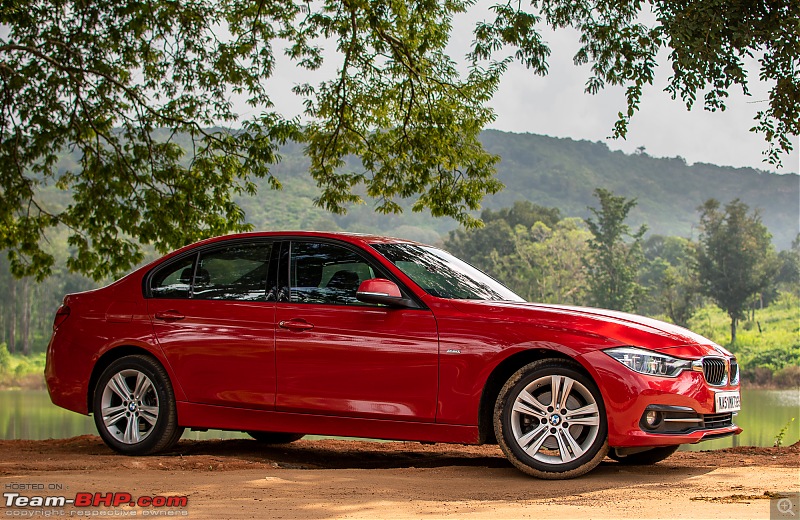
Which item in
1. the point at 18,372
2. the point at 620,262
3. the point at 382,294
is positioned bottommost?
the point at 18,372

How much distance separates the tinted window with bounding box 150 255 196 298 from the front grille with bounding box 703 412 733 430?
4.09 metres

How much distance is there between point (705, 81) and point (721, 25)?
88cm

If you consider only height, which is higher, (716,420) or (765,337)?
(716,420)

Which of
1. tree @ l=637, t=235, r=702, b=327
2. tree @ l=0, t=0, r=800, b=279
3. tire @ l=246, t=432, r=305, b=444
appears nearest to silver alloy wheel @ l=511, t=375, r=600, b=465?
tire @ l=246, t=432, r=305, b=444

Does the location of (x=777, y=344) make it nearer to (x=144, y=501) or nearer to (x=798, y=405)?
(x=798, y=405)

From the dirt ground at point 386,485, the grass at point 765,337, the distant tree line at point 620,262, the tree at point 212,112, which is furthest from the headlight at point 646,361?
the distant tree line at point 620,262

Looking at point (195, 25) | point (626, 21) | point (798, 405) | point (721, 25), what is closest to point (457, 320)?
point (721, 25)

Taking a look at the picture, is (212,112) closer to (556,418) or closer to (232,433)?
(556,418)

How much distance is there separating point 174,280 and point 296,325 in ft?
4.52

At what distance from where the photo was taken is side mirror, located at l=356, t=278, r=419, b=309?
22.9 feet

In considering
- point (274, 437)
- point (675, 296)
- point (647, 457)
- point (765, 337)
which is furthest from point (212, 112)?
point (675, 296)

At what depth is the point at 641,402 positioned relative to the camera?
644 cm

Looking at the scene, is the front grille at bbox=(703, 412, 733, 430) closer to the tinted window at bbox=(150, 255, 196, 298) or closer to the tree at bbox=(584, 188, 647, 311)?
the tinted window at bbox=(150, 255, 196, 298)

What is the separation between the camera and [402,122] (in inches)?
753
